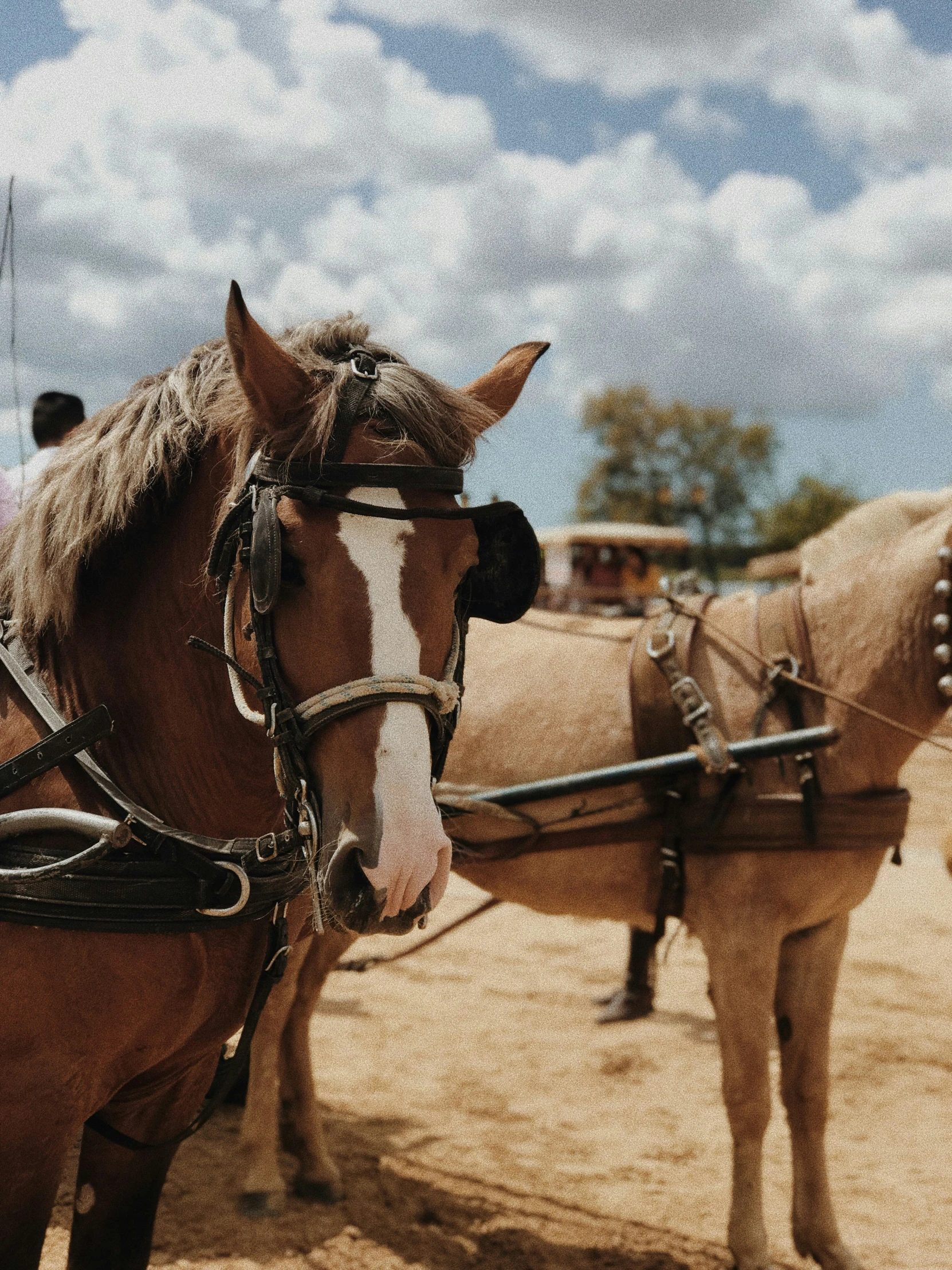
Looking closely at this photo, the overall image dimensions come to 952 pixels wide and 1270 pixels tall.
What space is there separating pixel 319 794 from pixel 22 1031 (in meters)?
0.60

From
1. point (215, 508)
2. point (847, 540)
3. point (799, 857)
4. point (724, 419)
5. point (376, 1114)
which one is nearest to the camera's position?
point (215, 508)

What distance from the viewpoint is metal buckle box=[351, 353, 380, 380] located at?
6.03 feet

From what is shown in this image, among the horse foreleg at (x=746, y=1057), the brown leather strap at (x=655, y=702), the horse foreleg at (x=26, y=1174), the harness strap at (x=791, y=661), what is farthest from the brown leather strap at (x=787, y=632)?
the horse foreleg at (x=26, y=1174)

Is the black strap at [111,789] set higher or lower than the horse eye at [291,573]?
lower

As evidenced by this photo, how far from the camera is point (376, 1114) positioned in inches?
180

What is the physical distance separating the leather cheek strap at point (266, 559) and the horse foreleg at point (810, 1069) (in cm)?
262

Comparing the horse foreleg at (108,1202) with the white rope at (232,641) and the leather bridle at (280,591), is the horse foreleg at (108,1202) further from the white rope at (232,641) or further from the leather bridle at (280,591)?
the white rope at (232,641)

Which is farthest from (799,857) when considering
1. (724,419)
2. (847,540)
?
(724,419)

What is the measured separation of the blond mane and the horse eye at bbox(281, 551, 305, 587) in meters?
0.18

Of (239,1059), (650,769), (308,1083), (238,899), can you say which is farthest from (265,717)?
(308,1083)

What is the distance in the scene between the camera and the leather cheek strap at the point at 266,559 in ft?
5.44

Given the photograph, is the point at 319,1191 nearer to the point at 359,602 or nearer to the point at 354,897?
the point at 354,897

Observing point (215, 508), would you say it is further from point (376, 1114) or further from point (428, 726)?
point (376, 1114)

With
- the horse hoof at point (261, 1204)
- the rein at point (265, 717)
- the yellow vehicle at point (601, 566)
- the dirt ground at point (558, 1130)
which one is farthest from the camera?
the yellow vehicle at point (601, 566)
